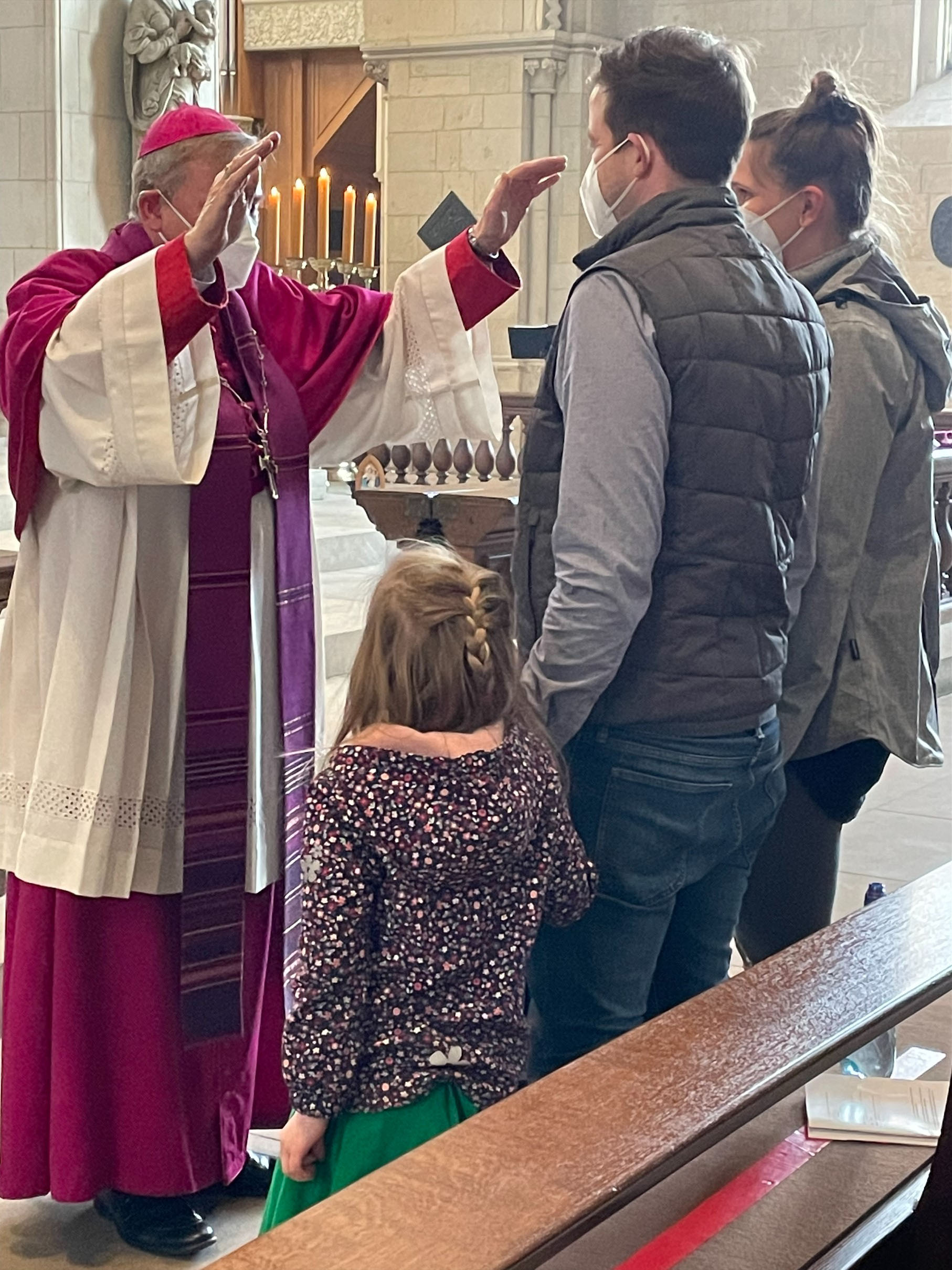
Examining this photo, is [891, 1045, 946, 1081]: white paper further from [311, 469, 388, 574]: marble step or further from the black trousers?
[311, 469, 388, 574]: marble step

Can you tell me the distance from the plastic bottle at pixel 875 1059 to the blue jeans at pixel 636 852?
1.10ft

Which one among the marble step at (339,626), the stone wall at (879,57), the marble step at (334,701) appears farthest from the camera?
the stone wall at (879,57)

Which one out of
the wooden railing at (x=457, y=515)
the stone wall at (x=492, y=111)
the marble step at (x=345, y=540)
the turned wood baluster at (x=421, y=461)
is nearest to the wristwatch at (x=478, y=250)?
the wooden railing at (x=457, y=515)

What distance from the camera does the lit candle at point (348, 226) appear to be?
1296cm

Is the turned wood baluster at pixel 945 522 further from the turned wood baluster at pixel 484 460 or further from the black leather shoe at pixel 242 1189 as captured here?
the black leather shoe at pixel 242 1189

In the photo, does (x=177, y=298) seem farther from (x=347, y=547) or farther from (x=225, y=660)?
(x=347, y=547)

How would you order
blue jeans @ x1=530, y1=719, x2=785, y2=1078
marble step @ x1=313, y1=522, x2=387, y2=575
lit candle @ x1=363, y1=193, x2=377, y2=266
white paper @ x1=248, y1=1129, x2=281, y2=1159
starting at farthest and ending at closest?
lit candle @ x1=363, y1=193, x2=377, y2=266, marble step @ x1=313, y1=522, x2=387, y2=575, white paper @ x1=248, y1=1129, x2=281, y2=1159, blue jeans @ x1=530, y1=719, x2=785, y2=1078

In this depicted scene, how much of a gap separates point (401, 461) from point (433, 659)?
516 cm

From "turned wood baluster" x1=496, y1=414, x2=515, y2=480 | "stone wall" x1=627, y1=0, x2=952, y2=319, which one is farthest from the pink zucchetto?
"stone wall" x1=627, y1=0, x2=952, y2=319

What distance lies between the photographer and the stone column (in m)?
12.2

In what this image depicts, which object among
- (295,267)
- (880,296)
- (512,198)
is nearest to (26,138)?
(512,198)

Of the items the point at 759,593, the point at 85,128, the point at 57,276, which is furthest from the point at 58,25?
the point at 759,593

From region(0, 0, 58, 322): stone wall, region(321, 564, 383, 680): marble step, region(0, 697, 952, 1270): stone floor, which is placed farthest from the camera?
region(0, 0, 58, 322): stone wall

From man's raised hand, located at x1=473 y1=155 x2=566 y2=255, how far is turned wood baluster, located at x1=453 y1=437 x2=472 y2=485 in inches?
157
